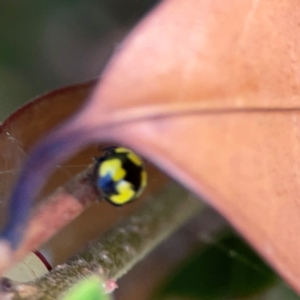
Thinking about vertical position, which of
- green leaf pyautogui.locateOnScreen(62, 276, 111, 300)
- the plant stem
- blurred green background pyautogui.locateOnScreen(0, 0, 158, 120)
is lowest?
green leaf pyautogui.locateOnScreen(62, 276, 111, 300)

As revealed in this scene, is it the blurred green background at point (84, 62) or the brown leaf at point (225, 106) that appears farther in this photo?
the blurred green background at point (84, 62)

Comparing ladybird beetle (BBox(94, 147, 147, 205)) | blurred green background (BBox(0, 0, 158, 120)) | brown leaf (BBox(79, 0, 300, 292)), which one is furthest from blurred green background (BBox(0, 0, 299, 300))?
brown leaf (BBox(79, 0, 300, 292))

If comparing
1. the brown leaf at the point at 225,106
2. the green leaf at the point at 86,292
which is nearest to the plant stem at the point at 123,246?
the green leaf at the point at 86,292

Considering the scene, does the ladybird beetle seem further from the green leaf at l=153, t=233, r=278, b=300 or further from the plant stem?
the green leaf at l=153, t=233, r=278, b=300

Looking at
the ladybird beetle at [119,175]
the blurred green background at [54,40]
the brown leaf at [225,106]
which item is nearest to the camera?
the brown leaf at [225,106]

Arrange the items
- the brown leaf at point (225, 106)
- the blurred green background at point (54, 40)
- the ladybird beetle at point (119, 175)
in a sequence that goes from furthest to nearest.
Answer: the blurred green background at point (54, 40)
the ladybird beetle at point (119, 175)
the brown leaf at point (225, 106)

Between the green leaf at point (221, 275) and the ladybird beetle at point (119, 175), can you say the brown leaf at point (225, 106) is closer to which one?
the ladybird beetle at point (119, 175)

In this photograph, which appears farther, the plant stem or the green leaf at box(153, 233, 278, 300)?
the green leaf at box(153, 233, 278, 300)
